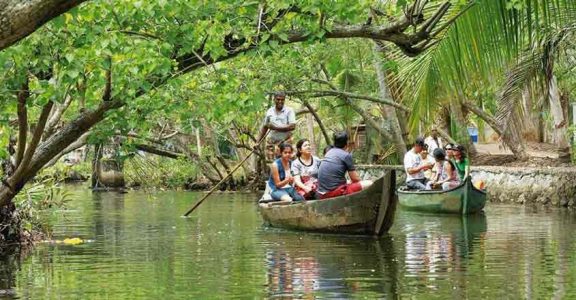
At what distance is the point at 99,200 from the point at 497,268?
21.3m

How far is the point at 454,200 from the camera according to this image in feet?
76.1

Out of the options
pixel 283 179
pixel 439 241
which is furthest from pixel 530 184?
pixel 439 241

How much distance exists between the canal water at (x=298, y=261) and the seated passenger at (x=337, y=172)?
71cm

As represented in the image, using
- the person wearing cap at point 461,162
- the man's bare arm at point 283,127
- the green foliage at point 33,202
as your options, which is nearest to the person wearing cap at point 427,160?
the person wearing cap at point 461,162

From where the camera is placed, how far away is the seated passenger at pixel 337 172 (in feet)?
55.5

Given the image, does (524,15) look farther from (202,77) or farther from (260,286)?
(202,77)

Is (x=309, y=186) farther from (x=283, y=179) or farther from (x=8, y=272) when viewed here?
(x=8, y=272)

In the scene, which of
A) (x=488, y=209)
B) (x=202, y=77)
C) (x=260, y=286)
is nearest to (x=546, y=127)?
(x=488, y=209)

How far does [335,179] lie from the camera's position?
1727 cm

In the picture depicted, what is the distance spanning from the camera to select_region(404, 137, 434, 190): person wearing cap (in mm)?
23859

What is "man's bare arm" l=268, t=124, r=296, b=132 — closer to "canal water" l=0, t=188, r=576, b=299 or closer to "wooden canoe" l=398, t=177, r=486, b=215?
Answer: "canal water" l=0, t=188, r=576, b=299

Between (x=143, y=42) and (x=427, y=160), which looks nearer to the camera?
(x=143, y=42)

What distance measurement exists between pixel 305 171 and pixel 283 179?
1.24ft

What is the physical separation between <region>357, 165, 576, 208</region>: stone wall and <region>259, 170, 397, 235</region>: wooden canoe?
9.44 m
